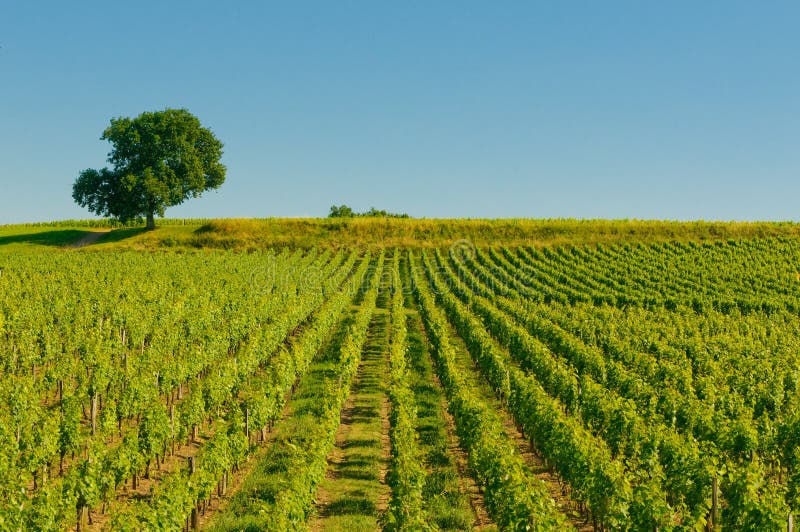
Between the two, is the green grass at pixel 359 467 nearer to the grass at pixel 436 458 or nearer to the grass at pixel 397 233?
the grass at pixel 436 458

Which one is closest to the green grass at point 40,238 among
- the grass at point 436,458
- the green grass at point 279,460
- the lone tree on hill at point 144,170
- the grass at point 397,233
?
the grass at point 397,233

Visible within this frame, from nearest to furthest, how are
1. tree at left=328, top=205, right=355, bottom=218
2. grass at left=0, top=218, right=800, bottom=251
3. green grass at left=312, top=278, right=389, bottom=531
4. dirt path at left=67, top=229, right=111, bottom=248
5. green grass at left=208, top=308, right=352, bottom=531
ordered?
green grass at left=208, top=308, right=352, bottom=531 → green grass at left=312, top=278, right=389, bottom=531 → grass at left=0, top=218, right=800, bottom=251 → dirt path at left=67, top=229, right=111, bottom=248 → tree at left=328, top=205, right=355, bottom=218

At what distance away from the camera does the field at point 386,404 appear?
44.1 ft

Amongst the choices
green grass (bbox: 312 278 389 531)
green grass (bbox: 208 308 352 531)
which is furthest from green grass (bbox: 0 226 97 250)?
green grass (bbox: 312 278 389 531)

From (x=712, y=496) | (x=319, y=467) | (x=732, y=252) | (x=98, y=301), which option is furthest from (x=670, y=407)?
(x=732, y=252)

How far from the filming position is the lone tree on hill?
71.4 meters

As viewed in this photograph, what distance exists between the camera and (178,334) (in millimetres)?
28828

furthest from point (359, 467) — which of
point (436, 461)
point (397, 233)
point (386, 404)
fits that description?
point (397, 233)

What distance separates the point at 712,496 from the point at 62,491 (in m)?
13.7

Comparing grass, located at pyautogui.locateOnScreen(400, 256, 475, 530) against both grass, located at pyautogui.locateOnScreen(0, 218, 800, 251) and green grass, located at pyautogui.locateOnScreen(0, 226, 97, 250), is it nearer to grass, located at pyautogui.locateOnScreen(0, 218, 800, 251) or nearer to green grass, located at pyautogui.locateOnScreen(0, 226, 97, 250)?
grass, located at pyautogui.locateOnScreen(0, 218, 800, 251)

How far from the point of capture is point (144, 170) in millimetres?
70375

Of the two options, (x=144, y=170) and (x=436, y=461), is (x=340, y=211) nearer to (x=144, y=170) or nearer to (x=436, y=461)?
(x=144, y=170)

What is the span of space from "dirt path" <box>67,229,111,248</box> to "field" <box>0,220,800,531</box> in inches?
834

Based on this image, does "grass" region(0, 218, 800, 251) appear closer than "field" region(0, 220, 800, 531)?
No
